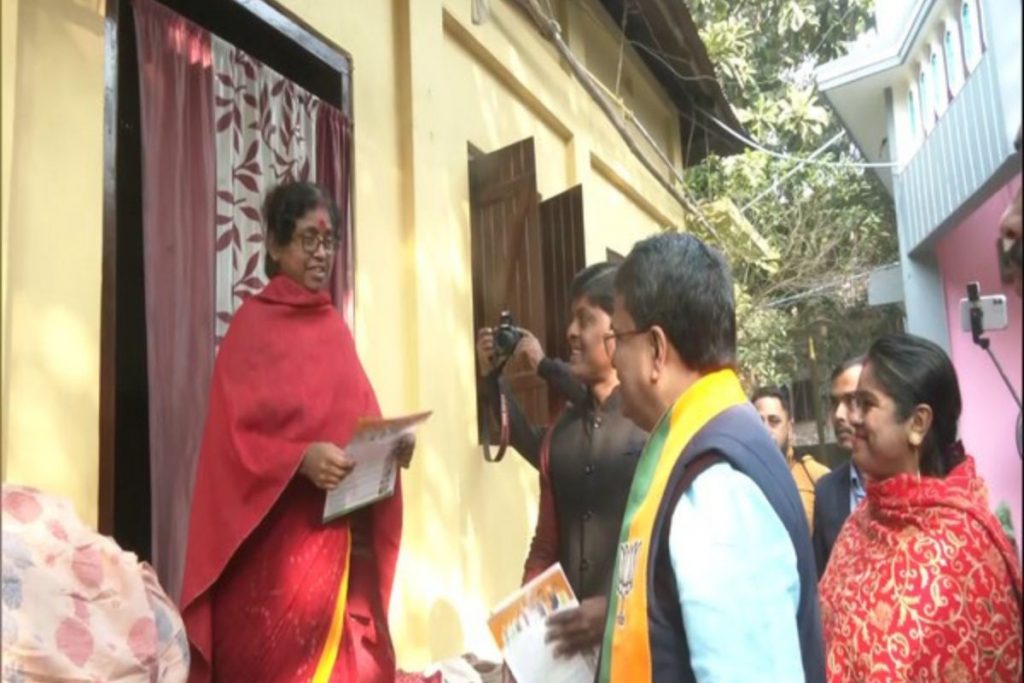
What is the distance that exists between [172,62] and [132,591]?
5.68ft

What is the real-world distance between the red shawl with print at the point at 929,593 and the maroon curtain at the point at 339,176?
2.17m

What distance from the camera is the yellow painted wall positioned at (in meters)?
2.71

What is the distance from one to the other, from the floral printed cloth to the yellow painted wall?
1.20ft

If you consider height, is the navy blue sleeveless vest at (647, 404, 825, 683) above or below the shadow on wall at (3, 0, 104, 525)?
below

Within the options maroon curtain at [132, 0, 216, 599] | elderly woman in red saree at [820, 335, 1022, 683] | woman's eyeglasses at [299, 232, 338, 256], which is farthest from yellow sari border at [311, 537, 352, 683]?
elderly woman in red saree at [820, 335, 1022, 683]

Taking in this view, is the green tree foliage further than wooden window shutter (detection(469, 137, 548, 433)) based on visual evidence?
Yes

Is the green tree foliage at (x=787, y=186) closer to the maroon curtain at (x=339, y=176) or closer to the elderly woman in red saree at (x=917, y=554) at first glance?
the maroon curtain at (x=339, y=176)

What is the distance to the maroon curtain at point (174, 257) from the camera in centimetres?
314

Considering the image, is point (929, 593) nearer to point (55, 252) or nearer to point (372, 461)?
point (372, 461)

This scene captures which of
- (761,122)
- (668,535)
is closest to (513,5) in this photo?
(668,535)

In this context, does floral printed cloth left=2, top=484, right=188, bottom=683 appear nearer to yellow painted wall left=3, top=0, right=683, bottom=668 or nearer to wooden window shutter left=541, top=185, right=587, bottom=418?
yellow painted wall left=3, top=0, right=683, bottom=668

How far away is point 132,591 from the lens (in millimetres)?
2402

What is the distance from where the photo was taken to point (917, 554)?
2357mm

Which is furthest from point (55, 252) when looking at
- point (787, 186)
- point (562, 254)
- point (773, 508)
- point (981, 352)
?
point (787, 186)
